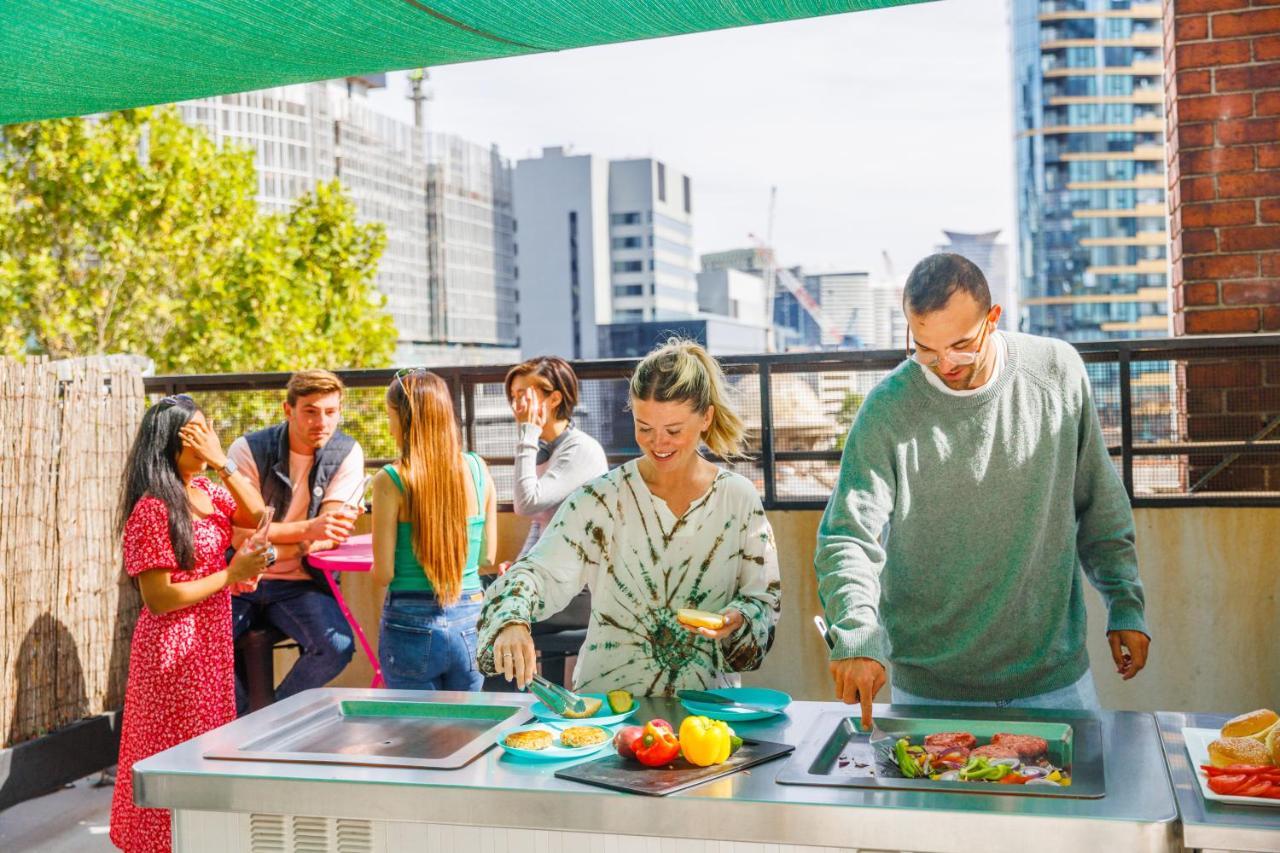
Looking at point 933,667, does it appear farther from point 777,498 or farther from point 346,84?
point 346,84

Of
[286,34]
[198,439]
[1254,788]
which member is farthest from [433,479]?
[1254,788]

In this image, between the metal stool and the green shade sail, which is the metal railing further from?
the green shade sail

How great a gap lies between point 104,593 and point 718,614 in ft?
11.6

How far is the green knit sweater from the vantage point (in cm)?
239

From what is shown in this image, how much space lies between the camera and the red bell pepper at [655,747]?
1969 mm

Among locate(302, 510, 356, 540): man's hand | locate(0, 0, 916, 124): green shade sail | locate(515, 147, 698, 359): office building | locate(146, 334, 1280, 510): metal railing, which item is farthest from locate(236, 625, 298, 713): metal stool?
locate(515, 147, 698, 359): office building

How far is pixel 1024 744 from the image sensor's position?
2.02m

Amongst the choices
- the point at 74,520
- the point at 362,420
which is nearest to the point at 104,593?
the point at 74,520

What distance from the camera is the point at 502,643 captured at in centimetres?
231

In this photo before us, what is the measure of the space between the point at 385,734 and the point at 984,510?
1267mm

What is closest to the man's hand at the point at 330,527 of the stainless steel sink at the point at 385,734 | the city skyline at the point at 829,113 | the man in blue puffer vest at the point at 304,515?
the man in blue puffer vest at the point at 304,515

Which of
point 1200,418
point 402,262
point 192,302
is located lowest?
point 1200,418

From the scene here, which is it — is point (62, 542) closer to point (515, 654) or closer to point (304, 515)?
point (304, 515)

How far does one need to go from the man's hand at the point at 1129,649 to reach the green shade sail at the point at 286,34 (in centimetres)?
139
